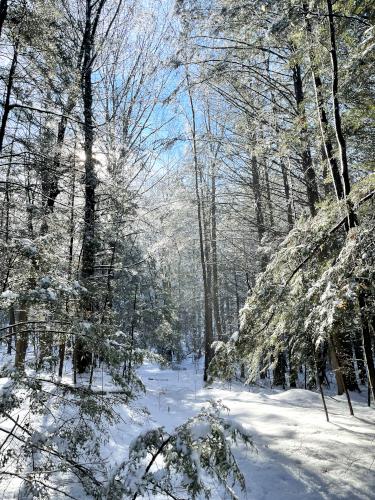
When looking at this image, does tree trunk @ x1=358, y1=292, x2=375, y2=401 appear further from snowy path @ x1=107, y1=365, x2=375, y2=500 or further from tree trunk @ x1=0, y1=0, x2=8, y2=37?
tree trunk @ x1=0, y1=0, x2=8, y2=37

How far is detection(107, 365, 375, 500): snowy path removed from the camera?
401 centimetres

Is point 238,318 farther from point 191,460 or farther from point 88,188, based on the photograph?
point 88,188

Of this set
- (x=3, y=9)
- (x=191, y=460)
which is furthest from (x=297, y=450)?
(x=3, y=9)

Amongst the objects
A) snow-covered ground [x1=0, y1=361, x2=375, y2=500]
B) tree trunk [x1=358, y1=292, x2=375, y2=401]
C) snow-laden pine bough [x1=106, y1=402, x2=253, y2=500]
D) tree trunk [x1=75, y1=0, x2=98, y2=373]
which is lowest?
snow-covered ground [x1=0, y1=361, x2=375, y2=500]

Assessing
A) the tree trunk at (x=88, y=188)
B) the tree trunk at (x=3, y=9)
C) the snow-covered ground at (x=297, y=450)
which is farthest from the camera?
the tree trunk at (x=88, y=188)

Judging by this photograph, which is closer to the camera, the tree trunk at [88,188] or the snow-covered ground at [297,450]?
the snow-covered ground at [297,450]

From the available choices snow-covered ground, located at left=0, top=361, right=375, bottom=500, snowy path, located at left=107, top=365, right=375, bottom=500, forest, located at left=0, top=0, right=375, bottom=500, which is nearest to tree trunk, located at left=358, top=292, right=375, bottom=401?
forest, located at left=0, top=0, right=375, bottom=500

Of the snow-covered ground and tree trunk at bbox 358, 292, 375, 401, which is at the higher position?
tree trunk at bbox 358, 292, 375, 401

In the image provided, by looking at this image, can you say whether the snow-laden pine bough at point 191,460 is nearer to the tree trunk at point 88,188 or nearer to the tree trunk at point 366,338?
the tree trunk at point 366,338

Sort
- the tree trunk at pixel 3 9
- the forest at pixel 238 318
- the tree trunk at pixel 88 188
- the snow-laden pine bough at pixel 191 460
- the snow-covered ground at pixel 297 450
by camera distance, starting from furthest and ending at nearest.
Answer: the tree trunk at pixel 88 188, the tree trunk at pixel 3 9, the snow-covered ground at pixel 297 450, the forest at pixel 238 318, the snow-laden pine bough at pixel 191 460

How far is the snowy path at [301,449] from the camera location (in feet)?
13.2

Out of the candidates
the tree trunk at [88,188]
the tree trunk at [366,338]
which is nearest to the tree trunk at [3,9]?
the tree trunk at [88,188]

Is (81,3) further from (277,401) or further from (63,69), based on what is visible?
(277,401)

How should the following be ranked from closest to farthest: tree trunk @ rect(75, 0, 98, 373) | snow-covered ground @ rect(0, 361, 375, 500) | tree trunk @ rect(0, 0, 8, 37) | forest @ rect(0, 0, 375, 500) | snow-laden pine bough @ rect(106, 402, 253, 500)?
1. snow-laden pine bough @ rect(106, 402, 253, 500)
2. forest @ rect(0, 0, 375, 500)
3. snow-covered ground @ rect(0, 361, 375, 500)
4. tree trunk @ rect(0, 0, 8, 37)
5. tree trunk @ rect(75, 0, 98, 373)
